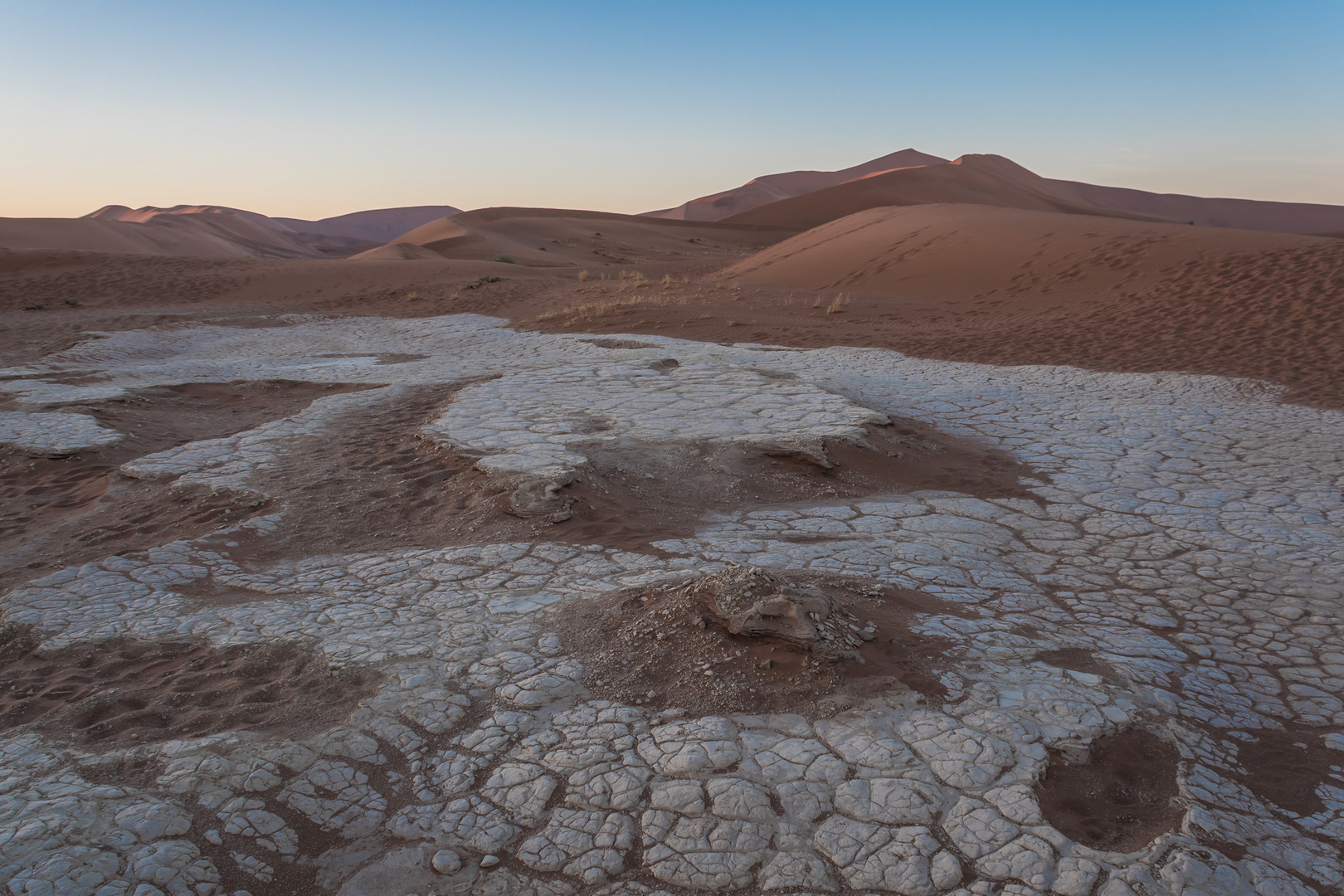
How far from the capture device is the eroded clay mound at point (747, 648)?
2.58m

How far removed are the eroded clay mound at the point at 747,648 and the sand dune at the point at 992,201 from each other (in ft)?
123

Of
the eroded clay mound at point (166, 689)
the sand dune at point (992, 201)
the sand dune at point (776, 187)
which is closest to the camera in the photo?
the eroded clay mound at point (166, 689)

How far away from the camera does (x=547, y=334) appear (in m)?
11.0

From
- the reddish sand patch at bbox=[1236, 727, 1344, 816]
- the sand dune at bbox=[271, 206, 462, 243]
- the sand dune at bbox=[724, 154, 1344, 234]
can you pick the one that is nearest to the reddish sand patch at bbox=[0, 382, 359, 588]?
the reddish sand patch at bbox=[1236, 727, 1344, 816]

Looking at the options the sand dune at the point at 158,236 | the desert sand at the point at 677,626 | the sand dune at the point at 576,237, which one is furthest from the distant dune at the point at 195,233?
the desert sand at the point at 677,626

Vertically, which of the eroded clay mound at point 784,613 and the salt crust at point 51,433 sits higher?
the salt crust at point 51,433

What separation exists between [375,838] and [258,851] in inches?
10.9

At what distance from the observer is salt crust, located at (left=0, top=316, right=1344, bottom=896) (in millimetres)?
1967

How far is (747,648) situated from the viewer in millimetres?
2779

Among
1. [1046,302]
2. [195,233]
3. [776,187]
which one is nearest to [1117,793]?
[1046,302]

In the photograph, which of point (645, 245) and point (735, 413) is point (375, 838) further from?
point (645, 245)

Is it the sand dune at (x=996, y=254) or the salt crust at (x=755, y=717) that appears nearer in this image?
the salt crust at (x=755, y=717)

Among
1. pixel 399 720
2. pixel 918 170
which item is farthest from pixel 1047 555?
pixel 918 170

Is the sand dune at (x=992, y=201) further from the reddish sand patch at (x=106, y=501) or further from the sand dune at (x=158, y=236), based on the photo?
the reddish sand patch at (x=106, y=501)
